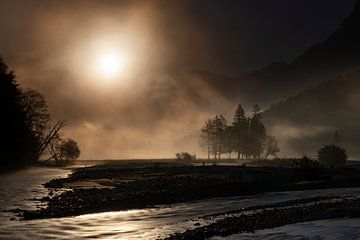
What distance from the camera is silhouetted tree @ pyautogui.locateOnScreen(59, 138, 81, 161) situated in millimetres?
130125

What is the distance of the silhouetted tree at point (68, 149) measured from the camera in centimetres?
13012

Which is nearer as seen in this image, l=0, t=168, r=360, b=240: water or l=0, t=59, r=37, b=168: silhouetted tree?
l=0, t=168, r=360, b=240: water

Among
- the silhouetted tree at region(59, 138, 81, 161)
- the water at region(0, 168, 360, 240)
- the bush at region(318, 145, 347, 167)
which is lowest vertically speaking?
the water at region(0, 168, 360, 240)

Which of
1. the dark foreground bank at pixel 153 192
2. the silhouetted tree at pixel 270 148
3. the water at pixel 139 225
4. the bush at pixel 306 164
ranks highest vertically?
the silhouetted tree at pixel 270 148

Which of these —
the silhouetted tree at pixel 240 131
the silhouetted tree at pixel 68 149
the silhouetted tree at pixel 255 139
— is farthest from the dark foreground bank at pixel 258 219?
the silhouetted tree at pixel 255 139

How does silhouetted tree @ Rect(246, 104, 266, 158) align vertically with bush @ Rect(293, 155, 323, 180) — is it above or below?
above

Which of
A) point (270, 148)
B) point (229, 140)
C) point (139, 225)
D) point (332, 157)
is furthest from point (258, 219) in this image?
point (270, 148)

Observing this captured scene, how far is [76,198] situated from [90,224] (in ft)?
35.8

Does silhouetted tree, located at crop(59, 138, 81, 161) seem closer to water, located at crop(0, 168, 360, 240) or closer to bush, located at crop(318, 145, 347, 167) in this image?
bush, located at crop(318, 145, 347, 167)

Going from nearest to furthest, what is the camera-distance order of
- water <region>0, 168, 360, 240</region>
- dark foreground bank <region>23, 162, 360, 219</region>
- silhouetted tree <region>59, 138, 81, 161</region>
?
water <region>0, 168, 360, 240</region>
dark foreground bank <region>23, 162, 360, 219</region>
silhouetted tree <region>59, 138, 81, 161</region>

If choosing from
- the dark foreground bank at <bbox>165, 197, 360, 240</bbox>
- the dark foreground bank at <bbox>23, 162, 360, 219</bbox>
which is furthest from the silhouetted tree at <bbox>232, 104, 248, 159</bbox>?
the dark foreground bank at <bbox>165, 197, 360, 240</bbox>

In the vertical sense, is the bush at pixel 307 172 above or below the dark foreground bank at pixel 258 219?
above

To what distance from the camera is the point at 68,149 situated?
133375mm

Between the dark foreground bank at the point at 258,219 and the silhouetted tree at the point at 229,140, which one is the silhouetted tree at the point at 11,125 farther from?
the silhouetted tree at the point at 229,140
